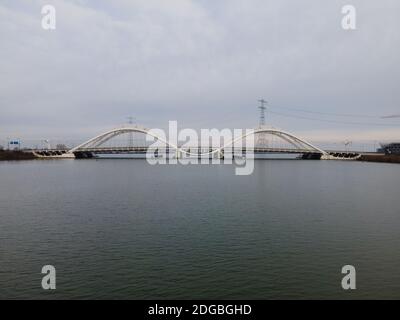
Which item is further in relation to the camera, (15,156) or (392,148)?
(392,148)

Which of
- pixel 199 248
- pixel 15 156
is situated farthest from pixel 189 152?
pixel 199 248

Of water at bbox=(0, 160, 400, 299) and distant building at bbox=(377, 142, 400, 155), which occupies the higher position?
distant building at bbox=(377, 142, 400, 155)

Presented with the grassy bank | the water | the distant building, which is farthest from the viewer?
the distant building

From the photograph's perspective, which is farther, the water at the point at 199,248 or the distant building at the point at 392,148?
the distant building at the point at 392,148

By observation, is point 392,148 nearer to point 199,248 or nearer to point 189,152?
point 189,152

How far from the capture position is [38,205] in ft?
77.9

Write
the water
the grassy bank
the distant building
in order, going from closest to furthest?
the water < the grassy bank < the distant building

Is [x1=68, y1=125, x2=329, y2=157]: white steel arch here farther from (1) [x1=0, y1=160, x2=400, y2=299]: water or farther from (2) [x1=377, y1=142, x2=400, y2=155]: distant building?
(1) [x1=0, y1=160, x2=400, y2=299]: water

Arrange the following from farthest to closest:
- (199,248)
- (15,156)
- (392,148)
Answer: (392,148) → (15,156) → (199,248)

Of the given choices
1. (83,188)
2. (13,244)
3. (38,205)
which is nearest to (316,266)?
(13,244)

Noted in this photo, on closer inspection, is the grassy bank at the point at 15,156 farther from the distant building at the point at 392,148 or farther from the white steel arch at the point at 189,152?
the distant building at the point at 392,148

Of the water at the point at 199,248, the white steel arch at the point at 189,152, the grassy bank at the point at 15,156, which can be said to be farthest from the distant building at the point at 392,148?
the water at the point at 199,248

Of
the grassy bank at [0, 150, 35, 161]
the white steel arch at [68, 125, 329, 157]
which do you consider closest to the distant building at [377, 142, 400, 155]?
the white steel arch at [68, 125, 329, 157]

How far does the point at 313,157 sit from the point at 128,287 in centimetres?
11280
